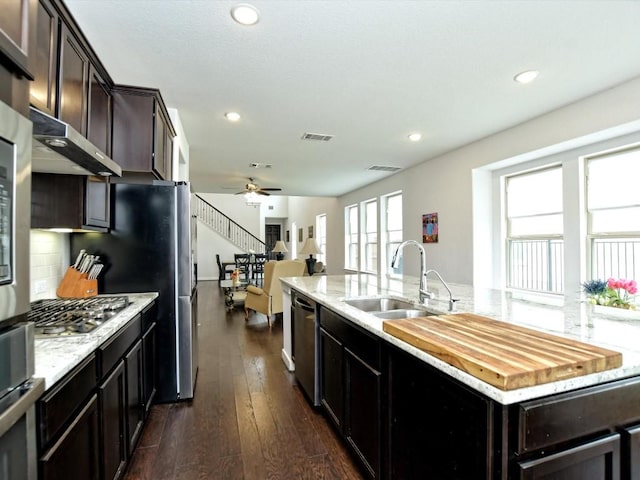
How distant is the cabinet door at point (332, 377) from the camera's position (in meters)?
2.11

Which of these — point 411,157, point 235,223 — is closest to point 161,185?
point 411,157

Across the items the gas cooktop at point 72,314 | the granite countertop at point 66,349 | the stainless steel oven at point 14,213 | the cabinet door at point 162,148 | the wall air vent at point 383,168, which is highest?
the wall air vent at point 383,168

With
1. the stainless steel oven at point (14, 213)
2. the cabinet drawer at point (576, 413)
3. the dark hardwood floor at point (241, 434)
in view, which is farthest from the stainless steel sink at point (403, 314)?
the stainless steel oven at point (14, 213)

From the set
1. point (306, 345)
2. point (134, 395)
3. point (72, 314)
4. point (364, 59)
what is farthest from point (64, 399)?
point (364, 59)

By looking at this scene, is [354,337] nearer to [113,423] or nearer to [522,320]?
[522,320]

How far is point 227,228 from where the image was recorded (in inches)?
498

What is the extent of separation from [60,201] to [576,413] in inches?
106

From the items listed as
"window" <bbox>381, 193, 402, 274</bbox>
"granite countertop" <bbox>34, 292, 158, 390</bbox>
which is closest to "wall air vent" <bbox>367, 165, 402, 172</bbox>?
"window" <bbox>381, 193, 402, 274</bbox>

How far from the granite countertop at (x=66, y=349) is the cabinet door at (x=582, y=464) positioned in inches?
59.2

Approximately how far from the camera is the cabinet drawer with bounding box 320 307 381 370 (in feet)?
5.42

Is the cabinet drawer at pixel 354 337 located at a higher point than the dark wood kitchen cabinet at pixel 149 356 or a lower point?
higher

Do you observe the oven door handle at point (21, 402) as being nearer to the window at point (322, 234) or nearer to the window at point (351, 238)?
the window at point (351, 238)

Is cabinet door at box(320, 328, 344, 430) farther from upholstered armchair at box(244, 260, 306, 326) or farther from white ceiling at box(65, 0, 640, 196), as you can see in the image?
upholstered armchair at box(244, 260, 306, 326)

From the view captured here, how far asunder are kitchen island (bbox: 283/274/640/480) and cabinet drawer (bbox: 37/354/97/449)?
1.23 meters
